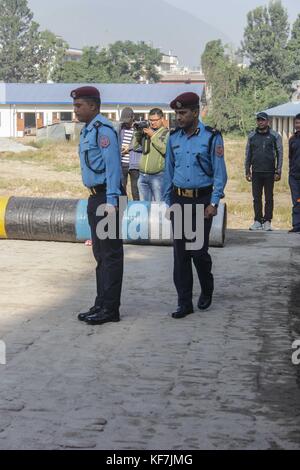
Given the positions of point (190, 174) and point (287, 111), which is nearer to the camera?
point (190, 174)

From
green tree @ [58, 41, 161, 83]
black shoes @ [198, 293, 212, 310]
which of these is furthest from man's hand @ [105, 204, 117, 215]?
green tree @ [58, 41, 161, 83]

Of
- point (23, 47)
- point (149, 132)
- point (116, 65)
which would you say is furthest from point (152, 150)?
point (23, 47)

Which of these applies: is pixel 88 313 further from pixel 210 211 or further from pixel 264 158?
pixel 264 158

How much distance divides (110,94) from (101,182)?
201ft

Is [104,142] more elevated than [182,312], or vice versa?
[104,142]

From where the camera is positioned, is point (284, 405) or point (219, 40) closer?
point (284, 405)

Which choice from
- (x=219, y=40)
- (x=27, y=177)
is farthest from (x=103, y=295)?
(x=219, y=40)

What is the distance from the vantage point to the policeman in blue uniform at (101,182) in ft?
21.9

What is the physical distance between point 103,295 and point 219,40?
7697cm

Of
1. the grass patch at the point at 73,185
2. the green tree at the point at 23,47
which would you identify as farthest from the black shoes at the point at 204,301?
the green tree at the point at 23,47

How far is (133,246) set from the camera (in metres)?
10.7

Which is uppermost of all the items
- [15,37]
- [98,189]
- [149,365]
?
[15,37]

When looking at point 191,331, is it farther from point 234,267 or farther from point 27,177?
point 27,177

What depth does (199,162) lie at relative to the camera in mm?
6996
